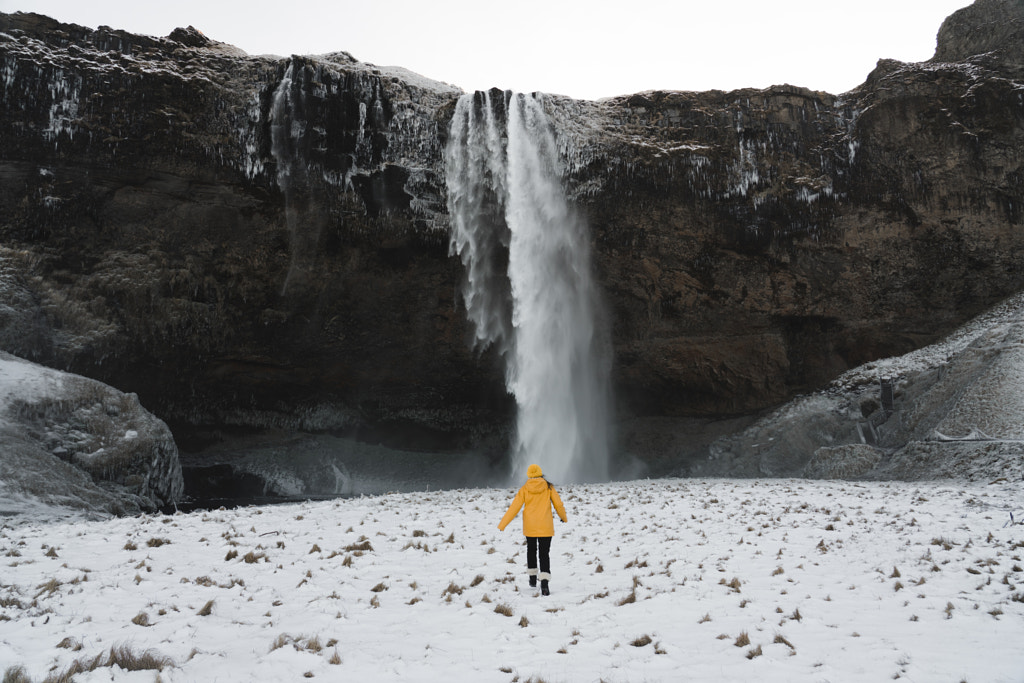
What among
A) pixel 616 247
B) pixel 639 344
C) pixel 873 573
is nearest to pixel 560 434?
pixel 639 344

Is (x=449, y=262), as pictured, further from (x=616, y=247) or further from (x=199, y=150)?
(x=199, y=150)

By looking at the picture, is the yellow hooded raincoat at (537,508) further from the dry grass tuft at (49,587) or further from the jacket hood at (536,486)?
the dry grass tuft at (49,587)

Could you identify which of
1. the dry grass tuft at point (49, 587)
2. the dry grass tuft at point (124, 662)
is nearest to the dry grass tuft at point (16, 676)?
the dry grass tuft at point (124, 662)

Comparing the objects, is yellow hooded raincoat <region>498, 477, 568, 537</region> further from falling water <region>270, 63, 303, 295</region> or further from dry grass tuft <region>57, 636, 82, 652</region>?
falling water <region>270, 63, 303, 295</region>

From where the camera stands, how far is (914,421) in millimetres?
22844

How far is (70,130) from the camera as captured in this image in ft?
79.4

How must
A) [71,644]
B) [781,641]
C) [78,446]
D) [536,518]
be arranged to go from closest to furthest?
[71,644] < [781,641] < [536,518] < [78,446]

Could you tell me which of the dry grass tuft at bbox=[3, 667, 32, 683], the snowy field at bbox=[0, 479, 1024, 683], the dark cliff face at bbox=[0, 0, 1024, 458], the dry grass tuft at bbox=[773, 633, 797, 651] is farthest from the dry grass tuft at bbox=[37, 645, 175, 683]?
the dark cliff face at bbox=[0, 0, 1024, 458]

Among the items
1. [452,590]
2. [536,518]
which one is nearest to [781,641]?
[536,518]

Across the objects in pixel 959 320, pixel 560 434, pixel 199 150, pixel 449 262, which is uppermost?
pixel 199 150

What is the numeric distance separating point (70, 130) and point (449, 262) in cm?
1488

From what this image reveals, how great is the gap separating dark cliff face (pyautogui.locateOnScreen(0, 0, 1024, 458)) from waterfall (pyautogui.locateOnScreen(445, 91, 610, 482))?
0.89 m

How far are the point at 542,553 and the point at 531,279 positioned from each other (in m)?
22.4

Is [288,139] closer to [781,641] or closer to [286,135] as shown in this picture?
[286,135]
